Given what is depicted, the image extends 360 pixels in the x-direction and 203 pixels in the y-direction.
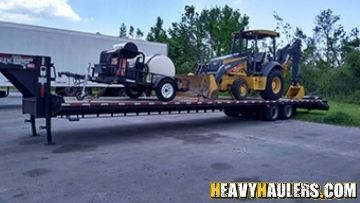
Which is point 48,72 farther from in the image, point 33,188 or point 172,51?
point 172,51

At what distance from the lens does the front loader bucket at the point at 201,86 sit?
11938 mm

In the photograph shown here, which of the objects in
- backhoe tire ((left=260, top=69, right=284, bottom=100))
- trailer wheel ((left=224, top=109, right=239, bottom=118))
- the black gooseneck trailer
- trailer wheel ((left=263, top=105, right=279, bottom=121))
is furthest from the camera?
trailer wheel ((left=224, top=109, right=239, bottom=118))

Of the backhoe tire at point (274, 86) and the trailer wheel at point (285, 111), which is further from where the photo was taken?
the trailer wheel at point (285, 111)

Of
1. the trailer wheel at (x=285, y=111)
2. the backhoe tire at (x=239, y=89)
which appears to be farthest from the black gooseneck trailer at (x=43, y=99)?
the trailer wheel at (x=285, y=111)

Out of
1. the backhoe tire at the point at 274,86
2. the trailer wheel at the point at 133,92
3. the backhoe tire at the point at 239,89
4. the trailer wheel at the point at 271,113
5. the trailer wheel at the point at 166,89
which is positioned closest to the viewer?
the trailer wheel at the point at 166,89

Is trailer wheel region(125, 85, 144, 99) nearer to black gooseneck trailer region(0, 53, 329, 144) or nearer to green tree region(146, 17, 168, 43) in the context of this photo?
black gooseneck trailer region(0, 53, 329, 144)

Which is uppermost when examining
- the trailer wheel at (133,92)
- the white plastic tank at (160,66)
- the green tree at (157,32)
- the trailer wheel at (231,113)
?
the green tree at (157,32)

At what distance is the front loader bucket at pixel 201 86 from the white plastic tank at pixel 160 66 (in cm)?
110

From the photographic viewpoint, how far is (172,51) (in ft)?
129

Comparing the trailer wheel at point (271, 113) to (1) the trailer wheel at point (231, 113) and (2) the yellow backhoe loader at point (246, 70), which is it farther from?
(1) the trailer wheel at point (231, 113)

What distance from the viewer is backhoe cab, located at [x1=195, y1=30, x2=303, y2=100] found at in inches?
503

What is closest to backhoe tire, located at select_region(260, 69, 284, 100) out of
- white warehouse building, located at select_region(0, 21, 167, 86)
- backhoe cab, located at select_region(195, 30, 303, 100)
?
backhoe cab, located at select_region(195, 30, 303, 100)

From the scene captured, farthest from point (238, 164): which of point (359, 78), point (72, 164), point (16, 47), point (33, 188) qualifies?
point (359, 78)

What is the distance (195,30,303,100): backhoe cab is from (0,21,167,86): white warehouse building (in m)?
7.28
